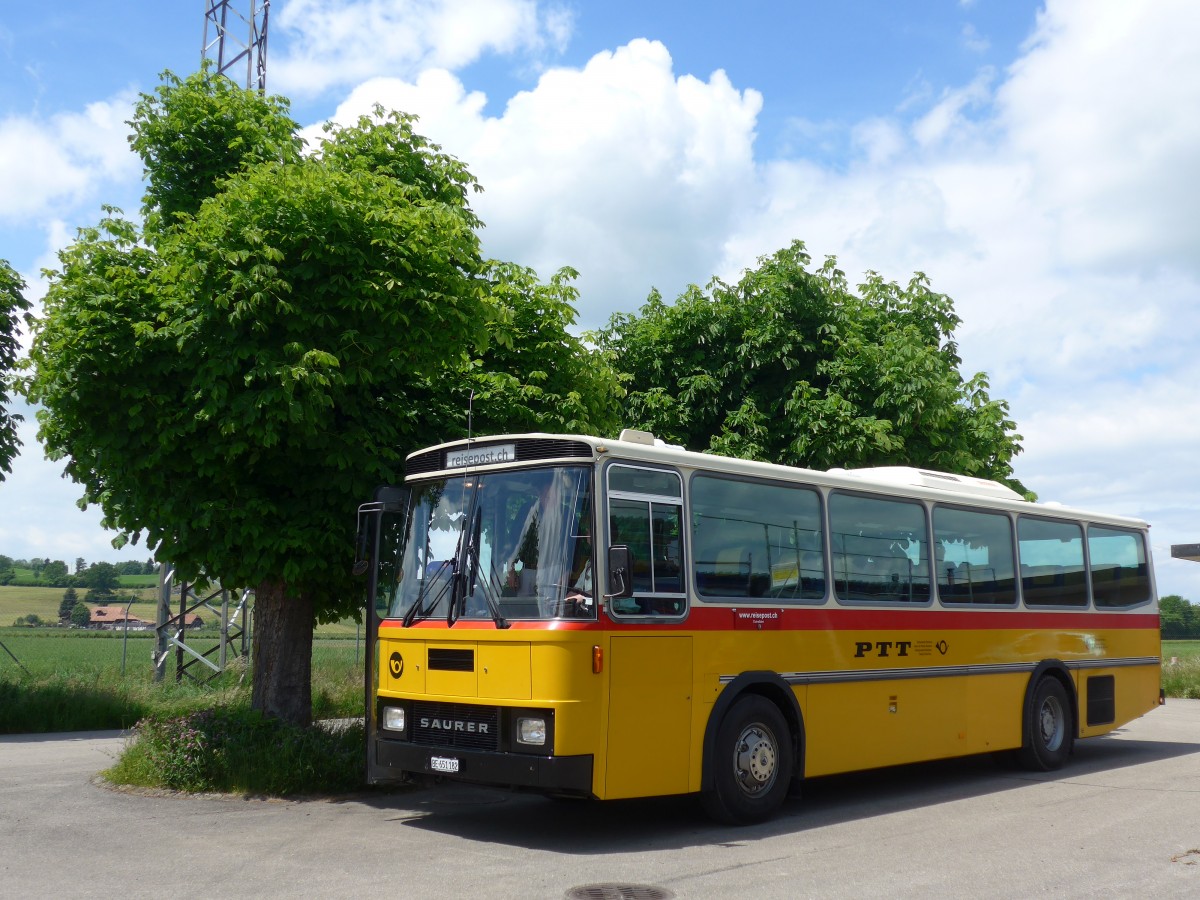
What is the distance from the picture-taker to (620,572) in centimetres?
855

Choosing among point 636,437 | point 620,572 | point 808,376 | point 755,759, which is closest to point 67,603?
point 808,376

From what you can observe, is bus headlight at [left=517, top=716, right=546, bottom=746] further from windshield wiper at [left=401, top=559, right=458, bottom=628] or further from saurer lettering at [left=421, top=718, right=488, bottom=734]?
windshield wiper at [left=401, top=559, right=458, bottom=628]

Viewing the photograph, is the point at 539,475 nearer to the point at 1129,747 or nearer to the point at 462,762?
the point at 462,762

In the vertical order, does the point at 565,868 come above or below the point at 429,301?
below

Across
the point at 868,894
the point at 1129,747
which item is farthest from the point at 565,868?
the point at 1129,747

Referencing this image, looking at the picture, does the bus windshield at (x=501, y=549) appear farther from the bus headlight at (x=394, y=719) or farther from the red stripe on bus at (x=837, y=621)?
the bus headlight at (x=394, y=719)

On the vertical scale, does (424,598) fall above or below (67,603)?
below

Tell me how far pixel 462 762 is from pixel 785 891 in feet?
9.29

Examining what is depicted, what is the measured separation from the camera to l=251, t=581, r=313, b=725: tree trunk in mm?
12438

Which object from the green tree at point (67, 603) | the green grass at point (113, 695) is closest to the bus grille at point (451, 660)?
the green grass at point (113, 695)

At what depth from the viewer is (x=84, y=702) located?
18.3m

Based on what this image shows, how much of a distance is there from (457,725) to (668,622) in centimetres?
183

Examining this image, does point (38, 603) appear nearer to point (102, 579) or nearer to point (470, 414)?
point (102, 579)

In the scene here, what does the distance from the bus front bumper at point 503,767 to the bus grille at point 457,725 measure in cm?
6
